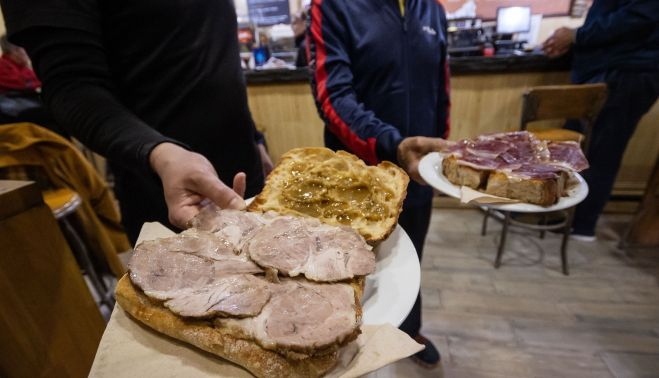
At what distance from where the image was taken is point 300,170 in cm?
148

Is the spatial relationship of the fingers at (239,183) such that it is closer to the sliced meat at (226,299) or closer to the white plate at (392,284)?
the sliced meat at (226,299)

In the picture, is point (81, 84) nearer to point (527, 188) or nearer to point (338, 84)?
point (338, 84)

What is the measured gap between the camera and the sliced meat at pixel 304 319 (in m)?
0.77

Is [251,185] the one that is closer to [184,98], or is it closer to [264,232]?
[184,98]

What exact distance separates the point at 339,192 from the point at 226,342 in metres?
0.72

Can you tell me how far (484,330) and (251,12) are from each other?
665 centimetres

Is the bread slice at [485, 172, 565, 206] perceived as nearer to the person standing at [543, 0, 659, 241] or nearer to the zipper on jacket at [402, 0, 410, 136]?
the zipper on jacket at [402, 0, 410, 136]

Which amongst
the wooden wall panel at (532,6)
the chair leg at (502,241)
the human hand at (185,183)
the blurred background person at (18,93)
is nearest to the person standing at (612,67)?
the chair leg at (502,241)

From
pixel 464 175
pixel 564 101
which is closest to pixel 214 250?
pixel 464 175

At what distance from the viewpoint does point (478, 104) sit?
3.91 m

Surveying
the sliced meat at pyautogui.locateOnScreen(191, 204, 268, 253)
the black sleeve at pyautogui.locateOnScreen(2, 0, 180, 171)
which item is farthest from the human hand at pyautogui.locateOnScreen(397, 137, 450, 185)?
the black sleeve at pyautogui.locateOnScreen(2, 0, 180, 171)

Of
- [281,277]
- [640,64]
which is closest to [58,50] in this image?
[281,277]

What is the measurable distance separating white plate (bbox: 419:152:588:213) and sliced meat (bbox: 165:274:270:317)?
37.6 inches

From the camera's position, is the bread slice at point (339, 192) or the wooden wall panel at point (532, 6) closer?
the bread slice at point (339, 192)
